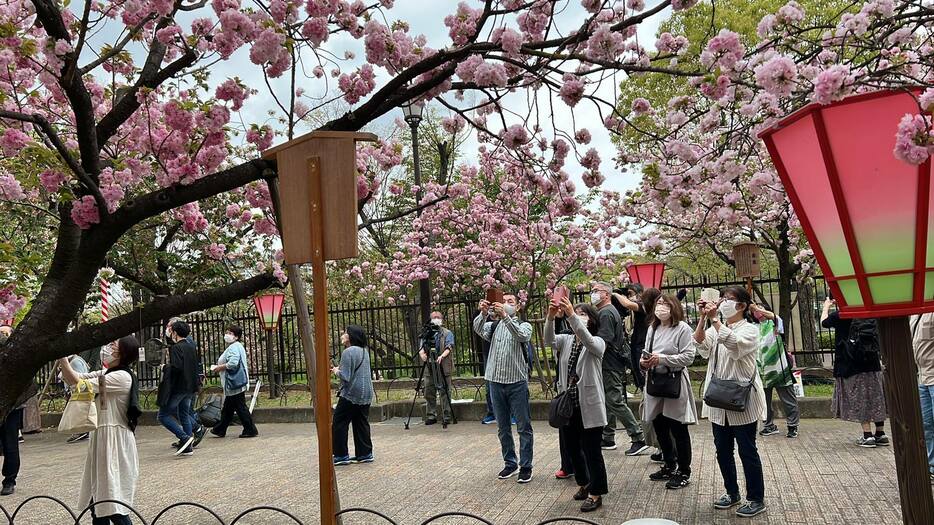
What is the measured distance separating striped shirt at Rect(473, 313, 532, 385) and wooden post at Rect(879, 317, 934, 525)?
16.6 ft

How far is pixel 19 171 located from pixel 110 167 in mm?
1584

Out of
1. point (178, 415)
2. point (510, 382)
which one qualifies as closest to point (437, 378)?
point (178, 415)

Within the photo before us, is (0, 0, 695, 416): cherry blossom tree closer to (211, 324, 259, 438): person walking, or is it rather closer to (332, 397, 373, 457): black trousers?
(332, 397, 373, 457): black trousers

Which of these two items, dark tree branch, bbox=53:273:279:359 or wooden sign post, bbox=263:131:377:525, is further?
dark tree branch, bbox=53:273:279:359

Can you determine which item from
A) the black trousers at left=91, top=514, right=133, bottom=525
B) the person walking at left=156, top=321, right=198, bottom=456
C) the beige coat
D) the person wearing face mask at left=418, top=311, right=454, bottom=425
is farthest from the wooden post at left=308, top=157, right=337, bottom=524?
the person wearing face mask at left=418, top=311, right=454, bottom=425

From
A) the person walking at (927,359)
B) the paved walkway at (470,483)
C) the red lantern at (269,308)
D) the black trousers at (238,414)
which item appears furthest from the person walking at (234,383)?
the person walking at (927,359)

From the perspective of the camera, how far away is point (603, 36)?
374 centimetres

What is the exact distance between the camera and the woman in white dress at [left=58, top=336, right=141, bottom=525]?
5.57 metres

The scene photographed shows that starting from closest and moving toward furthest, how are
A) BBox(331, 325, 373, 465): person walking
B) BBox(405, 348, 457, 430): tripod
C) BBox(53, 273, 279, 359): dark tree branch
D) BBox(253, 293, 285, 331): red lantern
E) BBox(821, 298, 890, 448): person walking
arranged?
BBox(53, 273, 279, 359): dark tree branch, BBox(821, 298, 890, 448): person walking, BBox(331, 325, 373, 465): person walking, BBox(405, 348, 457, 430): tripod, BBox(253, 293, 285, 331): red lantern

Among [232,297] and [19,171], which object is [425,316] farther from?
[232,297]

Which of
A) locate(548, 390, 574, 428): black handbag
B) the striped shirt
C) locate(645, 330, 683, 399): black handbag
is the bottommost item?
locate(548, 390, 574, 428): black handbag

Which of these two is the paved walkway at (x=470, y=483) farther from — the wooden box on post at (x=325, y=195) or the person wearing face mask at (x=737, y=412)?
the wooden box on post at (x=325, y=195)

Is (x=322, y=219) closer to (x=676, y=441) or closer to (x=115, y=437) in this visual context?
(x=115, y=437)

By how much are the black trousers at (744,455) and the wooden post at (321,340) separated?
3532mm
